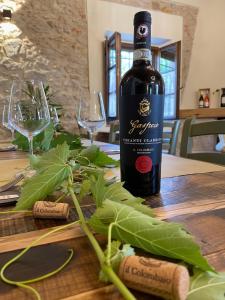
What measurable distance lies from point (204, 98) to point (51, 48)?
233cm

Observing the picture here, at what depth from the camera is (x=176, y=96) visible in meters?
3.77

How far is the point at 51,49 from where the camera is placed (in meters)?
3.33

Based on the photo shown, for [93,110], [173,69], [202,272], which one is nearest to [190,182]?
[202,272]

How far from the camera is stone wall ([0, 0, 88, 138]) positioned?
3.15 metres

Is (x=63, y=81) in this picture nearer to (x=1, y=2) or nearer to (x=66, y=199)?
(x=1, y=2)

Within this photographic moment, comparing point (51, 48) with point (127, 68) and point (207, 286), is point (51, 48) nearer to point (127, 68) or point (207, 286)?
point (127, 68)

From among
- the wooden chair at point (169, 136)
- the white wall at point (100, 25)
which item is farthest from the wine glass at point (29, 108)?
the white wall at point (100, 25)

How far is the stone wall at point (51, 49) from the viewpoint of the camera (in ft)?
10.3

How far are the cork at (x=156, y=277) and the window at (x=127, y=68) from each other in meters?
3.08

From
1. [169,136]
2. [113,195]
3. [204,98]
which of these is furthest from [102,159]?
[204,98]

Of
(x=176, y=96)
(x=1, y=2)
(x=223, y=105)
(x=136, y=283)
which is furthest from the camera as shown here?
(x=223, y=105)

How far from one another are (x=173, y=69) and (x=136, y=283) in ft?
13.0

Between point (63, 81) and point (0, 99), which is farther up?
point (63, 81)

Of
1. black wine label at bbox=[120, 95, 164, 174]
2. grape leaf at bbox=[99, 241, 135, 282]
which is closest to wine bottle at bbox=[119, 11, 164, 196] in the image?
black wine label at bbox=[120, 95, 164, 174]
